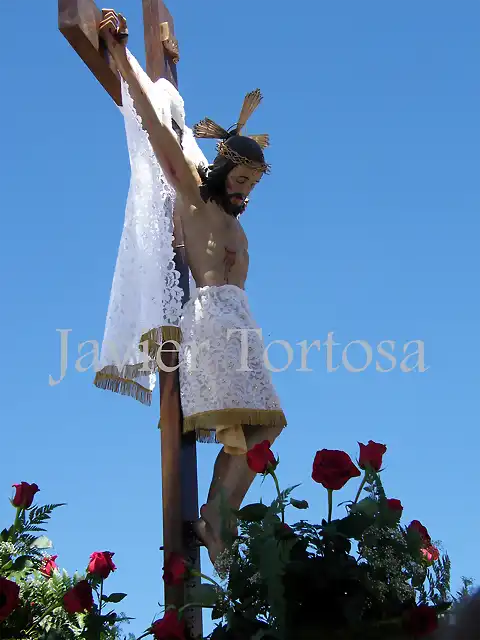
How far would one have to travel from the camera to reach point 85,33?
3.33 meters

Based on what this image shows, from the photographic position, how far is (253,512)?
7.07 feet

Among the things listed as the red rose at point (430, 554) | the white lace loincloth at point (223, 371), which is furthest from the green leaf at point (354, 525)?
the white lace loincloth at point (223, 371)

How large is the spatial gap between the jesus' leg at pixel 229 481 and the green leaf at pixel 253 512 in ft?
2.45

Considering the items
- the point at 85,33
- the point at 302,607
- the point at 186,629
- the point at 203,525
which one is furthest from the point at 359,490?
the point at 85,33

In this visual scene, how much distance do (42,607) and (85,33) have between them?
201cm

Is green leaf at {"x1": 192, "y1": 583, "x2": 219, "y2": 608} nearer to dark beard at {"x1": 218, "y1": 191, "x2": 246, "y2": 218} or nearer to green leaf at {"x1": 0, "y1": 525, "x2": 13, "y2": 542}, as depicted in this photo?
green leaf at {"x1": 0, "y1": 525, "x2": 13, "y2": 542}

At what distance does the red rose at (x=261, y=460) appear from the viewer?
2.27 metres

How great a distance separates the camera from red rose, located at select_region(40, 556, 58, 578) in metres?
2.82

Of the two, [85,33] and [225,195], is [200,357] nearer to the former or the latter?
[225,195]

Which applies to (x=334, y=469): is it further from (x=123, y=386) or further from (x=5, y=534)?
(x=123, y=386)

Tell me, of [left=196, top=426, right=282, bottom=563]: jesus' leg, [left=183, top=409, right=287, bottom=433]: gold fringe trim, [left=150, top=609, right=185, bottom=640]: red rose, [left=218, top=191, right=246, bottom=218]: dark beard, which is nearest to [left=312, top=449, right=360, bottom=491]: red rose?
[left=150, top=609, right=185, bottom=640]: red rose

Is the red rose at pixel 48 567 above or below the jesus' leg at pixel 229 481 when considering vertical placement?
below

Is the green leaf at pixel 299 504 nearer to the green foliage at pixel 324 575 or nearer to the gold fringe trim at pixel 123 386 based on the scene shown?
the green foliage at pixel 324 575

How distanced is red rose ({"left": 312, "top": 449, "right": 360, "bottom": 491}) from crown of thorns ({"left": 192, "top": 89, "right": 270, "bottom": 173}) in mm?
1608
